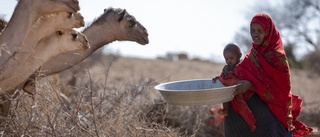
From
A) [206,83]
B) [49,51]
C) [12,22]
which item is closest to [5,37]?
[12,22]

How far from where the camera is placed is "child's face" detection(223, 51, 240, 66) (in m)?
5.85

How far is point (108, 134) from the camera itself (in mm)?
6105

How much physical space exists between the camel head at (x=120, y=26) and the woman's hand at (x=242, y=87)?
2875 mm

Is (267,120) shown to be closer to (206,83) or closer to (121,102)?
(206,83)

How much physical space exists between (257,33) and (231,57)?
1.12ft

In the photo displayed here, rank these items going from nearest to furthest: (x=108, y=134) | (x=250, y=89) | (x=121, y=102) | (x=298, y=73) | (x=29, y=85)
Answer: (x=250, y=89) → (x=108, y=134) → (x=29, y=85) → (x=121, y=102) → (x=298, y=73)

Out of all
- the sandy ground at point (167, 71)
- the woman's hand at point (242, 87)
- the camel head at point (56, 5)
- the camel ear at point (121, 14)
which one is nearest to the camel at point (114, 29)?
the camel ear at point (121, 14)

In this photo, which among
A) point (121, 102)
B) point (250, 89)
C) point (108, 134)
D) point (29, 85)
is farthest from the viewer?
point (121, 102)

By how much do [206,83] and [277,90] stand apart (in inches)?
28.9

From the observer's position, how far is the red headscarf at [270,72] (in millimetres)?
5660

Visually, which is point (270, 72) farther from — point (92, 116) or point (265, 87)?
point (92, 116)

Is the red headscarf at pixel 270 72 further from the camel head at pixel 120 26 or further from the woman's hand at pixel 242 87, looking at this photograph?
the camel head at pixel 120 26

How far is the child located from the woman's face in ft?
0.66

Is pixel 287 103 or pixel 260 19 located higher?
pixel 260 19
